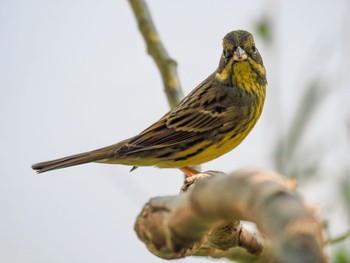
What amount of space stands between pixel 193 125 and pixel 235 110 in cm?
35

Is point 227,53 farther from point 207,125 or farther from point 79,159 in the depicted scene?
point 79,159

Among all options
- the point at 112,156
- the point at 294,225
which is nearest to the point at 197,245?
the point at 294,225

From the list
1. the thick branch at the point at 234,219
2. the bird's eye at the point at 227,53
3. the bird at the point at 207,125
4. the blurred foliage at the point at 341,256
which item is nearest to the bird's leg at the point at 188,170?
the bird at the point at 207,125

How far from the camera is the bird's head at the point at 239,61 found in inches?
194

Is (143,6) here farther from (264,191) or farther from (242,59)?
(264,191)

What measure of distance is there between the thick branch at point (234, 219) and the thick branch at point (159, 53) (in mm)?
2036

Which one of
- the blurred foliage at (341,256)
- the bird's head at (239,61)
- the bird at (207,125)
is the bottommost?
the blurred foliage at (341,256)

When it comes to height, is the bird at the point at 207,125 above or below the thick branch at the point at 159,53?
below

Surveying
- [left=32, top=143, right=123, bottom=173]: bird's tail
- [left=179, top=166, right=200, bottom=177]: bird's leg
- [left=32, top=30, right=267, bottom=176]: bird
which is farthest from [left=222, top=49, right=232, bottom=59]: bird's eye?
[left=32, top=143, right=123, bottom=173]: bird's tail

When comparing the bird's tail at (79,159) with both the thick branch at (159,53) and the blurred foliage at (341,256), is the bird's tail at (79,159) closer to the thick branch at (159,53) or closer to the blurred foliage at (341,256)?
the thick branch at (159,53)

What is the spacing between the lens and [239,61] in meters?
5.11

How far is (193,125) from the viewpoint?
5.28 metres

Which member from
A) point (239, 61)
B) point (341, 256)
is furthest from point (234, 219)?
point (239, 61)

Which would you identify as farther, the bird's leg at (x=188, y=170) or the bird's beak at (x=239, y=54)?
the bird's leg at (x=188, y=170)
